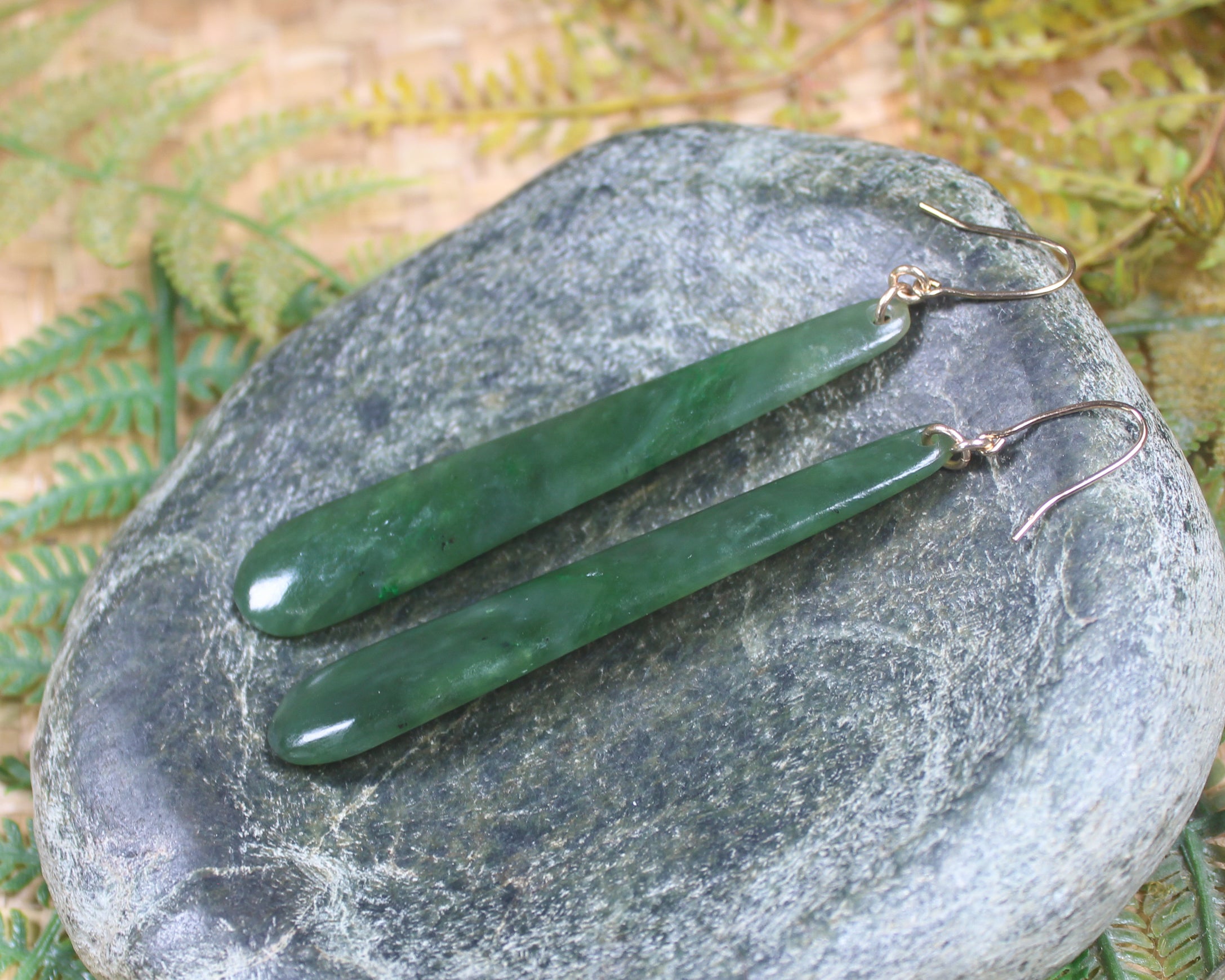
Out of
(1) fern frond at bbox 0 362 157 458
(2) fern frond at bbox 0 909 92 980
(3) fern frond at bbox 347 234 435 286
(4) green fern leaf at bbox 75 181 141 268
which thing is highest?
(4) green fern leaf at bbox 75 181 141 268

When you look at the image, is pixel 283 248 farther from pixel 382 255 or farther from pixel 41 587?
pixel 41 587

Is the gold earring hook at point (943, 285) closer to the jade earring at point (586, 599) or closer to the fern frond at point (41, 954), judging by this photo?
the jade earring at point (586, 599)

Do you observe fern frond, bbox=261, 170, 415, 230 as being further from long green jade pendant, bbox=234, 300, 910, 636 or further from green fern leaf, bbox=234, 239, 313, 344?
long green jade pendant, bbox=234, 300, 910, 636

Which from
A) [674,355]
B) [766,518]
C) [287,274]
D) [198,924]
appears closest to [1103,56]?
[674,355]

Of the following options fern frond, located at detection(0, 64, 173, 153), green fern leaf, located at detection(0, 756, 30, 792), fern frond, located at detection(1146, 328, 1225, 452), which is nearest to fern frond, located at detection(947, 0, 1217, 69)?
fern frond, located at detection(1146, 328, 1225, 452)

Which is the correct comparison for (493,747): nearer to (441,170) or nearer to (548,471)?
(548,471)

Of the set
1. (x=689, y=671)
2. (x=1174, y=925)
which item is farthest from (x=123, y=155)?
(x=1174, y=925)
